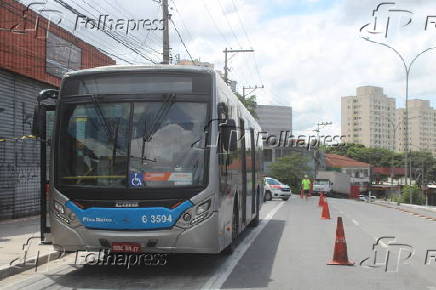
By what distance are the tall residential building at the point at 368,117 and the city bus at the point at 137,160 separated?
111m

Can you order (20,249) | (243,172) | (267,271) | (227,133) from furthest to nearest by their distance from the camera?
(243,172)
(20,249)
(267,271)
(227,133)

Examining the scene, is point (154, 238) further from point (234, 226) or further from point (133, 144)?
point (234, 226)

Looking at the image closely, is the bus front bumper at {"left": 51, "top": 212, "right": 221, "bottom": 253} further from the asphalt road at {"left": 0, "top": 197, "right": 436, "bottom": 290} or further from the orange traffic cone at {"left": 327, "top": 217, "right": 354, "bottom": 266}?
the orange traffic cone at {"left": 327, "top": 217, "right": 354, "bottom": 266}

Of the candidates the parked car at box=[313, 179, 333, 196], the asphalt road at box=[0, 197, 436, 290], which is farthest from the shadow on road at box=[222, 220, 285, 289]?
the parked car at box=[313, 179, 333, 196]

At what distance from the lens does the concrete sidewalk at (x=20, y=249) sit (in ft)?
29.5

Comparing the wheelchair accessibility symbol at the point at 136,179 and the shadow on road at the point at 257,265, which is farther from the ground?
the wheelchair accessibility symbol at the point at 136,179

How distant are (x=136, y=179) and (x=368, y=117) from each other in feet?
409

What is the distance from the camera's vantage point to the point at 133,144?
27.2ft

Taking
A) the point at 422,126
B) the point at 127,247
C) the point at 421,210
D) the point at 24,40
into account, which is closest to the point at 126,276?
the point at 127,247

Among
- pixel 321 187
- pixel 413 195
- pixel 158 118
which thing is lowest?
pixel 413 195

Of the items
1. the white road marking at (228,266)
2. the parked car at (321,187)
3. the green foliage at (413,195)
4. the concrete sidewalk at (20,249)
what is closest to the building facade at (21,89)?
the concrete sidewalk at (20,249)

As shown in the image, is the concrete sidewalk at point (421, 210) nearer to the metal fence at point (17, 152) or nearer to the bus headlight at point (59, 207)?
the metal fence at point (17, 152)

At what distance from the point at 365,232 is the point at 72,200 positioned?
9.55 meters

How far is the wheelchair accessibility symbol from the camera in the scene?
26.8ft
